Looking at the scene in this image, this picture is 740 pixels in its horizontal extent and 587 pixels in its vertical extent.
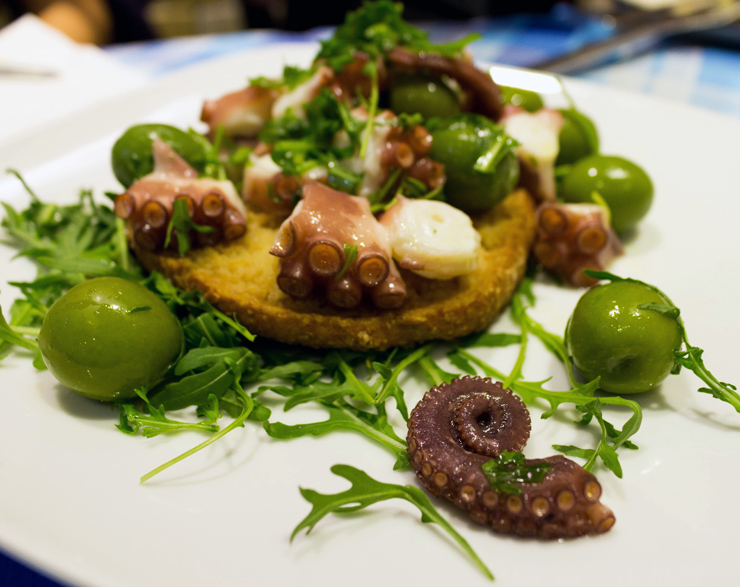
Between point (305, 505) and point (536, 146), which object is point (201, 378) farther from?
point (536, 146)

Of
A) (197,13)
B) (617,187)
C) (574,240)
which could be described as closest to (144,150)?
(574,240)

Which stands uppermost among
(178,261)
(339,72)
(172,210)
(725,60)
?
(339,72)

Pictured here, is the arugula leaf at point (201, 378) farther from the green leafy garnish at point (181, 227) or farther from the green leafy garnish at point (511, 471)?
the green leafy garnish at point (511, 471)

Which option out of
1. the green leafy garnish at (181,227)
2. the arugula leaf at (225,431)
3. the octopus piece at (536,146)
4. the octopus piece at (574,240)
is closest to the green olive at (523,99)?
the octopus piece at (536,146)

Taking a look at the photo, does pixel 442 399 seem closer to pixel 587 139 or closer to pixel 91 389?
pixel 91 389

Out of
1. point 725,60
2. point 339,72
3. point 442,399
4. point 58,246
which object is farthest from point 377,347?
point 725,60

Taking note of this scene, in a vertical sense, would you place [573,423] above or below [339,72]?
below

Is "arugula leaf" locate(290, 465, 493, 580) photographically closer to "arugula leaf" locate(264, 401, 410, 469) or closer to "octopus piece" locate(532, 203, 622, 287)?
"arugula leaf" locate(264, 401, 410, 469)
